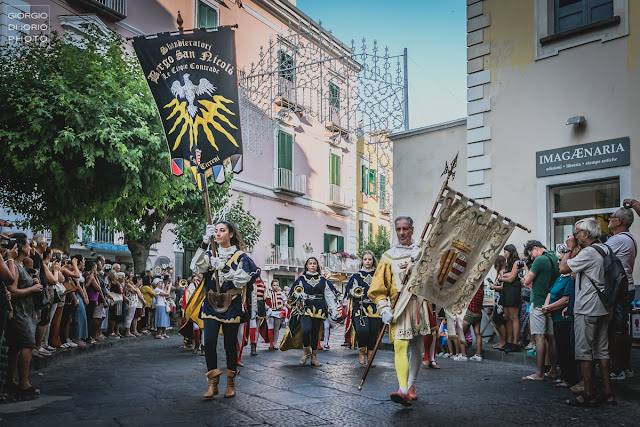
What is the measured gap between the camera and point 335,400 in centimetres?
703

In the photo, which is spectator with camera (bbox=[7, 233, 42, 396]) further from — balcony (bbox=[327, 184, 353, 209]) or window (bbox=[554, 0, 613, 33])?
balcony (bbox=[327, 184, 353, 209])

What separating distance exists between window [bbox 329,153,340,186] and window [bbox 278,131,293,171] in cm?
369

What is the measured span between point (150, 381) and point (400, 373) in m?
3.80

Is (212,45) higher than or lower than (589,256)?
higher

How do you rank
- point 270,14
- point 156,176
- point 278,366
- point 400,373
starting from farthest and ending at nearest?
point 270,14 < point 156,176 < point 278,366 < point 400,373

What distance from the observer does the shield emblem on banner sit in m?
6.84

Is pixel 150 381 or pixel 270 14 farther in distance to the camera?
pixel 270 14

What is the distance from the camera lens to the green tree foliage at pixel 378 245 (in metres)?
37.9

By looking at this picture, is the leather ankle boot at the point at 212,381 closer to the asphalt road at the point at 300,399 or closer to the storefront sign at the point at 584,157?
the asphalt road at the point at 300,399

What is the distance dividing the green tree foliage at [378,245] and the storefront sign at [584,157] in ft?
82.5

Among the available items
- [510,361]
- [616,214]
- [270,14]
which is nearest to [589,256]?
[616,214]

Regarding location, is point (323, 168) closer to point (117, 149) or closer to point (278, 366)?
point (117, 149)

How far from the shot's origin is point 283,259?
101ft

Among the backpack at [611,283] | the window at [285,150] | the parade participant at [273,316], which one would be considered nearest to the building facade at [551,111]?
the parade participant at [273,316]
